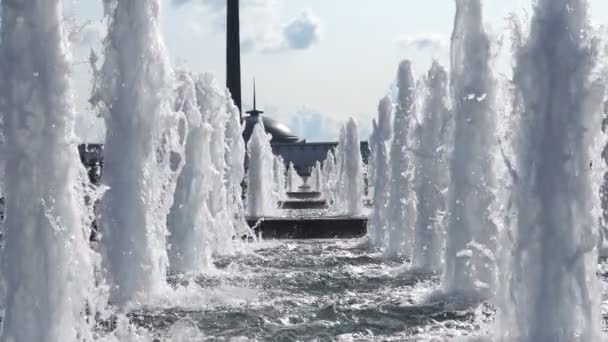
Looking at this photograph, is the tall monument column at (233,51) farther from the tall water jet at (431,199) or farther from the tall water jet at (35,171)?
the tall water jet at (35,171)

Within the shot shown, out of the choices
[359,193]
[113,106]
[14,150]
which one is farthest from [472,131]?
[359,193]

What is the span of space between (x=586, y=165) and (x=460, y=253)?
280 cm

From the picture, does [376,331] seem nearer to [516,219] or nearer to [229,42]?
[516,219]

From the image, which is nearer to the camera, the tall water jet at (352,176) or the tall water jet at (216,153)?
the tall water jet at (216,153)

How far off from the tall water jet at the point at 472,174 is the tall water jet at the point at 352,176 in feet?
47.9

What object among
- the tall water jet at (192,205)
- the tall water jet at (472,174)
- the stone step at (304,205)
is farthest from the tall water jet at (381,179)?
the stone step at (304,205)

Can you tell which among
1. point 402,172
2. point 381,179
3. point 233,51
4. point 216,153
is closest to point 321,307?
point 402,172

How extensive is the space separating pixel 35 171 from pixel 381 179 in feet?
36.4

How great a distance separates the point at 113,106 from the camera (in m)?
8.47

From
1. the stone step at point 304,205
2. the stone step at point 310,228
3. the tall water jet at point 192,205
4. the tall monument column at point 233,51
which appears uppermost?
the tall monument column at point 233,51

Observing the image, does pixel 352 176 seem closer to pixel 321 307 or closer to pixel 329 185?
pixel 329 185

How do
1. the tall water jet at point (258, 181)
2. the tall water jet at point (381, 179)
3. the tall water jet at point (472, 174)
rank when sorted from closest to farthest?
the tall water jet at point (472, 174) < the tall water jet at point (381, 179) < the tall water jet at point (258, 181)

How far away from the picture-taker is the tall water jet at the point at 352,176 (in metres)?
24.1

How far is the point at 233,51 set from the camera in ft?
184
